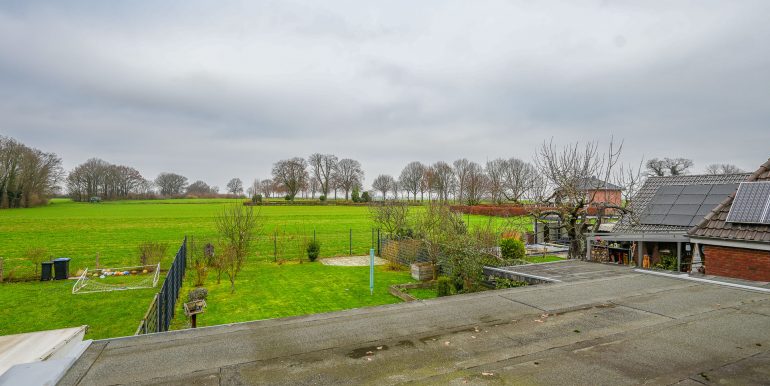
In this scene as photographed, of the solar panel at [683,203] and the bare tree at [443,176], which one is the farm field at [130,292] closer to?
the solar panel at [683,203]

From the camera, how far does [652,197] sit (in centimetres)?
1628

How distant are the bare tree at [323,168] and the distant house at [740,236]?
76384mm

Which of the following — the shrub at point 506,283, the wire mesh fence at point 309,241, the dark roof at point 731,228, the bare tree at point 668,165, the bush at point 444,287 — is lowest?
the wire mesh fence at point 309,241

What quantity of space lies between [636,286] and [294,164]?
73492 mm

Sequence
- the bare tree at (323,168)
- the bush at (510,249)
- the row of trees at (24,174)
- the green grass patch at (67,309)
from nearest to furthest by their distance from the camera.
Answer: the green grass patch at (67,309) → the bush at (510,249) → the row of trees at (24,174) → the bare tree at (323,168)

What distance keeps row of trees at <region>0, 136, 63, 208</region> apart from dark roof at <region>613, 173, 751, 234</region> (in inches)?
2953

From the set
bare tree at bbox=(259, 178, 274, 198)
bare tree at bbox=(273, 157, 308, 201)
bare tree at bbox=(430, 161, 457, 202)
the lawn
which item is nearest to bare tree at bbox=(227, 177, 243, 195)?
bare tree at bbox=(259, 178, 274, 198)

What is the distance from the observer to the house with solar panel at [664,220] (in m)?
11.9

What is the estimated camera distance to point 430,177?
245 feet

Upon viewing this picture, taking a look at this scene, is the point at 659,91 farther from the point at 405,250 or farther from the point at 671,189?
the point at 405,250

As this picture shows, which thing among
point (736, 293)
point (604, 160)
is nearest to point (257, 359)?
point (736, 293)

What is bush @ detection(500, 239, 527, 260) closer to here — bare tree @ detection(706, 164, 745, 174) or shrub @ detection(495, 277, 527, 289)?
shrub @ detection(495, 277, 527, 289)

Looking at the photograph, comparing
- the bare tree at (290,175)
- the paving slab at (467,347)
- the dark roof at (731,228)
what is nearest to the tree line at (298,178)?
the bare tree at (290,175)

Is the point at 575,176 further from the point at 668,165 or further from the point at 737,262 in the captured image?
the point at 668,165
